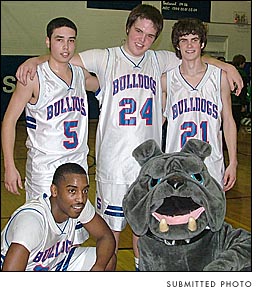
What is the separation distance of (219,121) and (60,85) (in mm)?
455

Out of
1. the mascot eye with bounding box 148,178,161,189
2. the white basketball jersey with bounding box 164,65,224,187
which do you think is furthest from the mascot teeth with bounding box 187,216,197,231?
the white basketball jersey with bounding box 164,65,224,187

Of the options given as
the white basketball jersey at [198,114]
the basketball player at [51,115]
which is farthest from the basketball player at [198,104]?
the basketball player at [51,115]

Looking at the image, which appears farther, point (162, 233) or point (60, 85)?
point (60, 85)

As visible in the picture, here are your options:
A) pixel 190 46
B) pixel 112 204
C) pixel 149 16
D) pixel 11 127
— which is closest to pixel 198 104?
pixel 190 46

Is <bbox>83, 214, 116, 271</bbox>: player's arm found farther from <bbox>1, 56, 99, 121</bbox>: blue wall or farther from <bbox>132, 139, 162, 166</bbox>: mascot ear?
<bbox>1, 56, 99, 121</bbox>: blue wall

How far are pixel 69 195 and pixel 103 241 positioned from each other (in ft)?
0.59

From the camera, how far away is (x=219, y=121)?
1428 millimetres

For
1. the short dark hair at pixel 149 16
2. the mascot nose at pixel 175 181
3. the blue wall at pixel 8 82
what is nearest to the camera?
the mascot nose at pixel 175 181

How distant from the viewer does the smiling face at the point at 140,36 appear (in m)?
1.36

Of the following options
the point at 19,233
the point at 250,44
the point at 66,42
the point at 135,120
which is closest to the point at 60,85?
the point at 66,42

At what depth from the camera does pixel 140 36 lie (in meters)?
1.38

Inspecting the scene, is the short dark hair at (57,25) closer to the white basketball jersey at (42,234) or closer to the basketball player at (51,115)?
the basketball player at (51,115)

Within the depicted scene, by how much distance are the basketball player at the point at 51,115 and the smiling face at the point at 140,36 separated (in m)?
0.16
